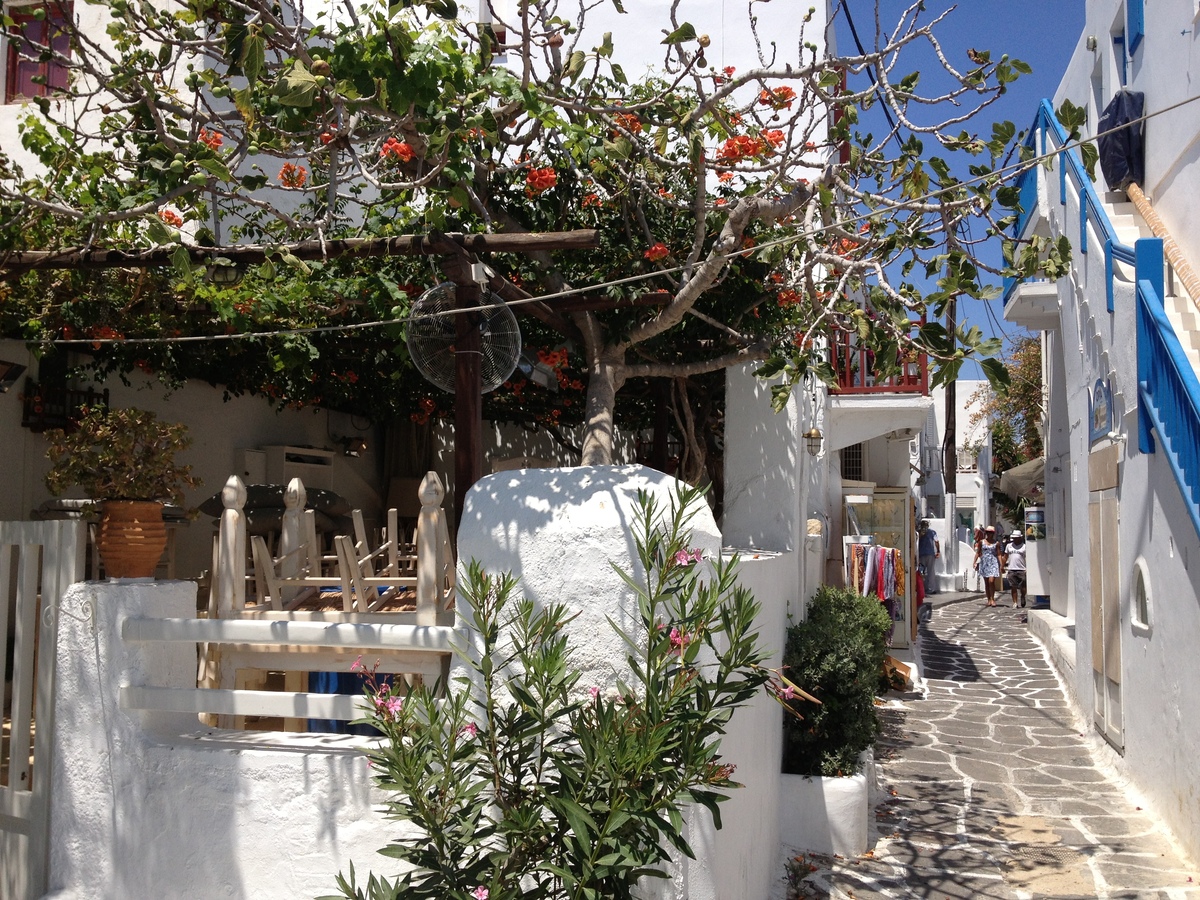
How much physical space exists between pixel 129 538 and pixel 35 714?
2.66 feet

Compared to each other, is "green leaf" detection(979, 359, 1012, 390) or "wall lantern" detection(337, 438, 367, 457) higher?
"wall lantern" detection(337, 438, 367, 457)

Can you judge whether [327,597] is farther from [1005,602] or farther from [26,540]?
[1005,602]

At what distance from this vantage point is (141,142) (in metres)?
5.69

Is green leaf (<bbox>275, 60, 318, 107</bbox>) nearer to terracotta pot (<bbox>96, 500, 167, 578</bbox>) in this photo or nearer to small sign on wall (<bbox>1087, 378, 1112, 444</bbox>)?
terracotta pot (<bbox>96, 500, 167, 578</bbox>)

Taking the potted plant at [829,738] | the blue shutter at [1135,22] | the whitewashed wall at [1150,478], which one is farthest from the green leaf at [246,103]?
the blue shutter at [1135,22]

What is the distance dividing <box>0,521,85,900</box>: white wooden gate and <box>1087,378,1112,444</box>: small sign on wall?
800 cm

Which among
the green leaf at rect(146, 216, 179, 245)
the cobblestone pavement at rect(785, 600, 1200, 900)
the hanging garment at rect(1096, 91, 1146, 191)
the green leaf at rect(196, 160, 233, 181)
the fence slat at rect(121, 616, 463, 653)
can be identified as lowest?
the cobblestone pavement at rect(785, 600, 1200, 900)

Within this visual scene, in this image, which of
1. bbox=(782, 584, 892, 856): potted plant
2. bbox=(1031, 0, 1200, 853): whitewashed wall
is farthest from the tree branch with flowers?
bbox=(1031, 0, 1200, 853): whitewashed wall

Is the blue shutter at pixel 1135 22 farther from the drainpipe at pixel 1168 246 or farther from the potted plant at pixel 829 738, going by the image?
the potted plant at pixel 829 738

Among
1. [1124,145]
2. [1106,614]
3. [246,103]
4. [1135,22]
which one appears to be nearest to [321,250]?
[246,103]

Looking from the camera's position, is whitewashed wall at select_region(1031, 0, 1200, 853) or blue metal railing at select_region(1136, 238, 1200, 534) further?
whitewashed wall at select_region(1031, 0, 1200, 853)

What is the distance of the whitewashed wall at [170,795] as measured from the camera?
368 centimetres

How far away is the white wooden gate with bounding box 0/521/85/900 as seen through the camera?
410 centimetres

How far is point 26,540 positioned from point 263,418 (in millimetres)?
8348
